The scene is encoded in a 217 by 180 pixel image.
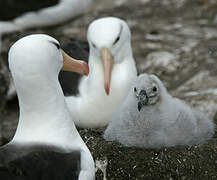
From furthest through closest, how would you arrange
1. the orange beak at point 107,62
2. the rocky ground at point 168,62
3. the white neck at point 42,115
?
the orange beak at point 107,62 < the rocky ground at point 168,62 < the white neck at point 42,115

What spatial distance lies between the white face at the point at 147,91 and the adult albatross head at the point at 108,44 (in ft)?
2.30

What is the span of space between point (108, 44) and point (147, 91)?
40.3 inches

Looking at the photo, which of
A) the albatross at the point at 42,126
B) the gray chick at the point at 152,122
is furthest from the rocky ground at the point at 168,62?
the albatross at the point at 42,126

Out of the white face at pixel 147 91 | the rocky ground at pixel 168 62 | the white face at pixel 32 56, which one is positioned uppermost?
the white face at pixel 32 56

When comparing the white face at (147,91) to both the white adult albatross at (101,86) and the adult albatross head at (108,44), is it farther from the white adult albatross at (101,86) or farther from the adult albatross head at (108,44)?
the white adult albatross at (101,86)

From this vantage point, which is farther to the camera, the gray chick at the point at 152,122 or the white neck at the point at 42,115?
the gray chick at the point at 152,122

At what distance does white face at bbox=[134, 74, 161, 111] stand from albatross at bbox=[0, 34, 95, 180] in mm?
607

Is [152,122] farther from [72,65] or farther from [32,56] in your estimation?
[32,56]

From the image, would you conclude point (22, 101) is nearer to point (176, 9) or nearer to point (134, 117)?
point (134, 117)

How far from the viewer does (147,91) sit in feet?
15.7

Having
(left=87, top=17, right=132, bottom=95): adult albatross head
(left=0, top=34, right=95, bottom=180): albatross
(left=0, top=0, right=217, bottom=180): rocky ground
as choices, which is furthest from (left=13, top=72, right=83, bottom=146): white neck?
(left=87, top=17, right=132, bottom=95): adult albatross head

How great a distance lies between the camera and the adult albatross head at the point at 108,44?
5.68 m

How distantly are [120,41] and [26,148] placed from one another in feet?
6.45

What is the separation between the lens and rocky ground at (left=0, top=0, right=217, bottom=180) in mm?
4633
